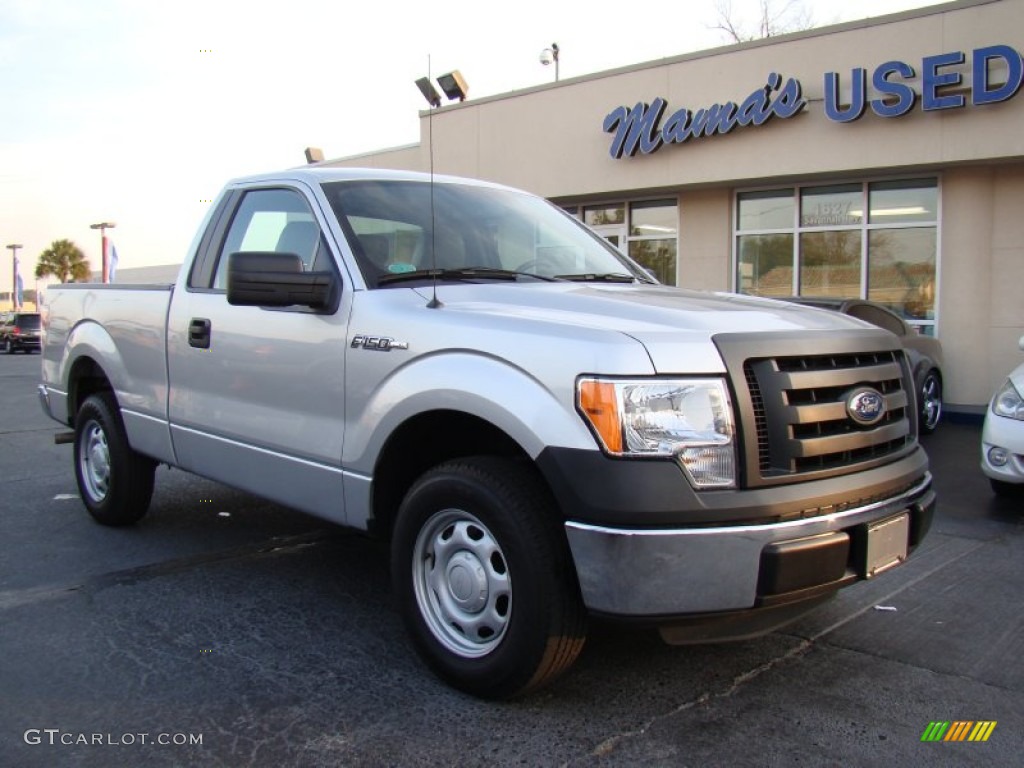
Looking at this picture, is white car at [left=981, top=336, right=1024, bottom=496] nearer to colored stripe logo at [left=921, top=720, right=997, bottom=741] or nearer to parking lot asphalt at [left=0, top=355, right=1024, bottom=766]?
parking lot asphalt at [left=0, top=355, right=1024, bottom=766]

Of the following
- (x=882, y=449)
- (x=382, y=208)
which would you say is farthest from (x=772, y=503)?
(x=382, y=208)

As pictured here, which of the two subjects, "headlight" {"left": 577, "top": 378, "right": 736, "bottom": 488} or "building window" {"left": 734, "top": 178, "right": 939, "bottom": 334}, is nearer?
"headlight" {"left": 577, "top": 378, "right": 736, "bottom": 488}

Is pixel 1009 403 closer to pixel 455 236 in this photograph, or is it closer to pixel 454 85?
pixel 455 236

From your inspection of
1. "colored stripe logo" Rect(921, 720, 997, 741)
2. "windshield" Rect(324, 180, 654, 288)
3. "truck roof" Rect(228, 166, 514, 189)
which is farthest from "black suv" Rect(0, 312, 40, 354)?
"colored stripe logo" Rect(921, 720, 997, 741)

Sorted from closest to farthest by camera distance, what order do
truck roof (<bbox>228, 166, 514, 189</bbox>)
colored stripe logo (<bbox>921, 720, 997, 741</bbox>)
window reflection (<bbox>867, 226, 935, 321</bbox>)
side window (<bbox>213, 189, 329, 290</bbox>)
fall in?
colored stripe logo (<bbox>921, 720, 997, 741</bbox>) → side window (<bbox>213, 189, 329, 290</bbox>) → truck roof (<bbox>228, 166, 514, 189</bbox>) → window reflection (<bbox>867, 226, 935, 321</bbox>)

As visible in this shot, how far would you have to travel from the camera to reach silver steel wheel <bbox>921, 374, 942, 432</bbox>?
993cm

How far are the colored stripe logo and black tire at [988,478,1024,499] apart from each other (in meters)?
3.96

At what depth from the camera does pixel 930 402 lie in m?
10.1

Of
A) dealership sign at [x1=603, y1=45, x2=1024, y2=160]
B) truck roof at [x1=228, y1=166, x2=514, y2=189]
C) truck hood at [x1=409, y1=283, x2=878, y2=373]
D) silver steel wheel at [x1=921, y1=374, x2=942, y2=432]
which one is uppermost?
dealership sign at [x1=603, y1=45, x2=1024, y2=160]

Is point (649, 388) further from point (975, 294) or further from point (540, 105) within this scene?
point (540, 105)

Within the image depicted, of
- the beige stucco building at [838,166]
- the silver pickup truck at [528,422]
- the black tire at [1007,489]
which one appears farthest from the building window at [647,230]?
the silver pickup truck at [528,422]

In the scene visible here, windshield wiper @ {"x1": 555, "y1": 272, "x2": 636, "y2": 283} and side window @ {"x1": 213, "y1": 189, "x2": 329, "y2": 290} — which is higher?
side window @ {"x1": 213, "y1": 189, "x2": 329, "y2": 290}

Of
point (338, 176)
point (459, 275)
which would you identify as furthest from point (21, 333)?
point (459, 275)

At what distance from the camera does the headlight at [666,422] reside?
8.77ft
